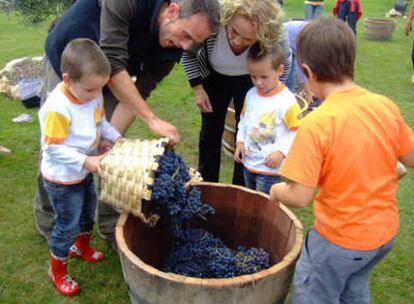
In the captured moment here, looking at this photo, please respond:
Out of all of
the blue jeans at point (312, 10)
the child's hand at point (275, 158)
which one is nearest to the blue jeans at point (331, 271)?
the child's hand at point (275, 158)

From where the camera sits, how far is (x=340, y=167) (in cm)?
173

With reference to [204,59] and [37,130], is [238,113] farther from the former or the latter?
[37,130]

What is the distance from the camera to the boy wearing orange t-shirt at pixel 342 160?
171 cm

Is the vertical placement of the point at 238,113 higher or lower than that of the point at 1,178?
higher

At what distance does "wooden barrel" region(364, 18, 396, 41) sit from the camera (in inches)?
426

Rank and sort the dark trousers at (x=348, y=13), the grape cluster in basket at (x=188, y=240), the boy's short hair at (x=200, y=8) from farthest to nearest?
1. the dark trousers at (x=348, y=13)
2. the boy's short hair at (x=200, y=8)
3. the grape cluster in basket at (x=188, y=240)

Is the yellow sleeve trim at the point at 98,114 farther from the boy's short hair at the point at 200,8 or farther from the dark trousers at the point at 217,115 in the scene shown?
the dark trousers at the point at 217,115

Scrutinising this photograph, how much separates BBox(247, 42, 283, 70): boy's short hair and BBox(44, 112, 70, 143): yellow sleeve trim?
1.11 metres

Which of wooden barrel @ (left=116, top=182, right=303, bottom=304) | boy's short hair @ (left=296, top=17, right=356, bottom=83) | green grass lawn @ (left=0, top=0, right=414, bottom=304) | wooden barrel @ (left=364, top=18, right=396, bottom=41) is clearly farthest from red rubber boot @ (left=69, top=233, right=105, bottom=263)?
wooden barrel @ (left=364, top=18, right=396, bottom=41)

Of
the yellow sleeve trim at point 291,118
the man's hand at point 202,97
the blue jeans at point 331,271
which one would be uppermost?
the yellow sleeve trim at point 291,118

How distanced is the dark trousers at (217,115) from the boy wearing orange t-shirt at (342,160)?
4.43 feet

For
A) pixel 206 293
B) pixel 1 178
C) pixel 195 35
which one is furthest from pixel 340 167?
pixel 1 178

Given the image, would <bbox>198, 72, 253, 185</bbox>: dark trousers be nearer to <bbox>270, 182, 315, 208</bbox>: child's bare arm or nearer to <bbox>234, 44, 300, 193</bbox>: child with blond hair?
<bbox>234, 44, 300, 193</bbox>: child with blond hair

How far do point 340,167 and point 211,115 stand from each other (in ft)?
5.60
